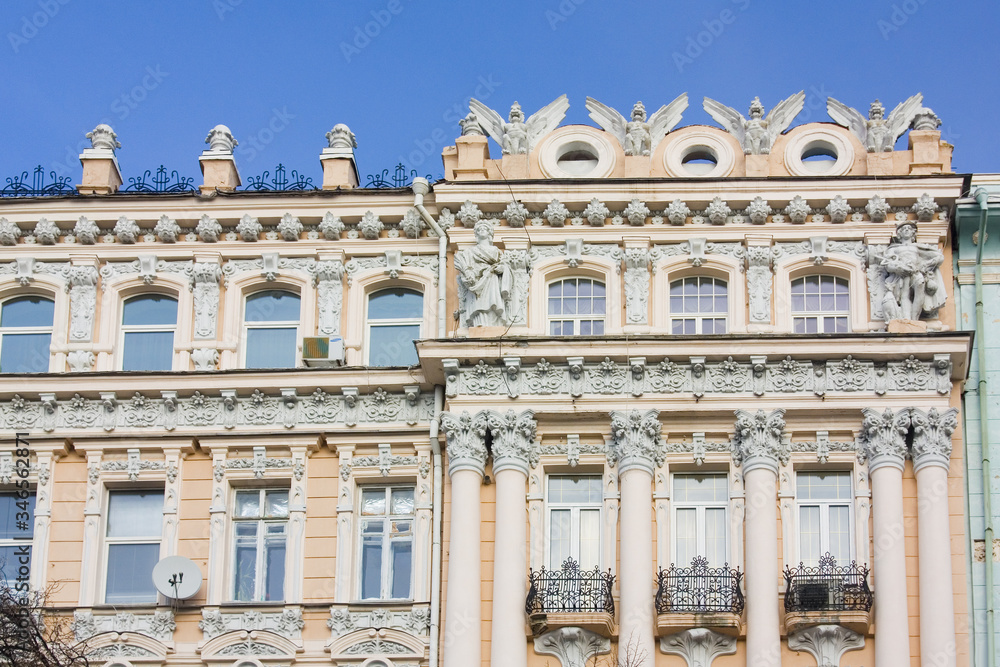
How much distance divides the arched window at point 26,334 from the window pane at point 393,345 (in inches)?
242

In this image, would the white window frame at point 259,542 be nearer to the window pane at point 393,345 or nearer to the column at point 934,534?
the window pane at point 393,345

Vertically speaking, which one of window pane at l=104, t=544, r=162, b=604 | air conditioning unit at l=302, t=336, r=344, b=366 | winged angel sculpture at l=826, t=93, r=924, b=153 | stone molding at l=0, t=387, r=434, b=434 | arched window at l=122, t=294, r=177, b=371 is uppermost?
winged angel sculpture at l=826, t=93, r=924, b=153

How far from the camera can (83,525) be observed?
42750 millimetres

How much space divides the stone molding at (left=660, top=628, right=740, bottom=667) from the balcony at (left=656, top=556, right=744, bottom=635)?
15 cm

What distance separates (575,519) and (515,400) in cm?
236

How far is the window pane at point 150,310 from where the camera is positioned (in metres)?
44.8

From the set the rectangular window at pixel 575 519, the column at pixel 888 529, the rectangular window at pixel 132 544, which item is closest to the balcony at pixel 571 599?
the rectangular window at pixel 575 519

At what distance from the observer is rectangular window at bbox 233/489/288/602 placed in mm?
42188

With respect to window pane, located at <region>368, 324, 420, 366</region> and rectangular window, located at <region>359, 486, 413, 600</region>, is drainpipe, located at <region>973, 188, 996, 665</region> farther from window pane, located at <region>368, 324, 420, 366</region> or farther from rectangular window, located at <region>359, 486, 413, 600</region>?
window pane, located at <region>368, 324, 420, 366</region>

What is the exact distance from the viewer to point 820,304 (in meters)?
43.3

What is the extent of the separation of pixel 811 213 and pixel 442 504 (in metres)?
8.70

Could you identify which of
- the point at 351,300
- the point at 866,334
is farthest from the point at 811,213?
the point at 351,300

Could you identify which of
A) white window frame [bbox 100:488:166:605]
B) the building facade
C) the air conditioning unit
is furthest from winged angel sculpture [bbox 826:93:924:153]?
white window frame [bbox 100:488:166:605]

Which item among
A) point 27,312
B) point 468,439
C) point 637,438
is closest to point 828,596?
point 637,438
